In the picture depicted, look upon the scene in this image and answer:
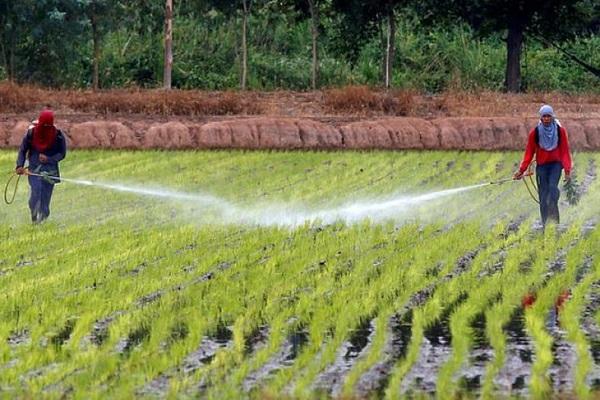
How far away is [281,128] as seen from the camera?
27.1 metres

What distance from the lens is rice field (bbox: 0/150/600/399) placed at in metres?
8.63

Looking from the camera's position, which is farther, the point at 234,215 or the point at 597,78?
the point at 597,78

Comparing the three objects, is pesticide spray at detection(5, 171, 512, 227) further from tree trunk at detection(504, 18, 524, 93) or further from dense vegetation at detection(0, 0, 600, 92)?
dense vegetation at detection(0, 0, 600, 92)

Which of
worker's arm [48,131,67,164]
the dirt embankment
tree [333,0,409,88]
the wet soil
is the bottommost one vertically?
the dirt embankment

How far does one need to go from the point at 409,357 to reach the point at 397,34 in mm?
33849

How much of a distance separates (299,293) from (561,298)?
6.64 feet

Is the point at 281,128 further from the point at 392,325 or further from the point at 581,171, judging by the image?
the point at 392,325

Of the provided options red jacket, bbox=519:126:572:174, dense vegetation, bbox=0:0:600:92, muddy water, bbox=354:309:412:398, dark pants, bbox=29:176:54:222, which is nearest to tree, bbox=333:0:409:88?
dense vegetation, bbox=0:0:600:92

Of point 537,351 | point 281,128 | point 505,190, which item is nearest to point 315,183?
point 505,190

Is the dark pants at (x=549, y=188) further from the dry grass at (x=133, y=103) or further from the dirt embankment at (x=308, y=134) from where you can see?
the dry grass at (x=133, y=103)

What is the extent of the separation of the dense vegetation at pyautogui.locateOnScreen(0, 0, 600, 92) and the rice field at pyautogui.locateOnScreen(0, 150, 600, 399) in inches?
625

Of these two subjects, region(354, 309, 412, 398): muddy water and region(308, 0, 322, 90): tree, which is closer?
region(354, 309, 412, 398): muddy water

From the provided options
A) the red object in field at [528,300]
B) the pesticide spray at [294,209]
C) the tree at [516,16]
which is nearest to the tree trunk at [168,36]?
the tree at [516,16]

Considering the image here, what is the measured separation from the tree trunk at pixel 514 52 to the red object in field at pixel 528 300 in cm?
2300
